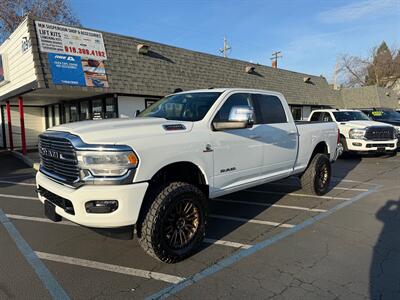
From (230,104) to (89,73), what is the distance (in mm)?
8812

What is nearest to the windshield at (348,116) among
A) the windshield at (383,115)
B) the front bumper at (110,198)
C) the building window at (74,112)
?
the windshield at (383,115)

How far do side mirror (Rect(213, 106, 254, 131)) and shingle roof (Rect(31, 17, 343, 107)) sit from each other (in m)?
8.68

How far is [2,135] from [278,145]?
18.0 m

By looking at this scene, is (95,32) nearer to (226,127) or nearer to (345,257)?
(226,127)

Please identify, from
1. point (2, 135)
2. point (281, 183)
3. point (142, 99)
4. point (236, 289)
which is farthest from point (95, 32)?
point (236, 289)

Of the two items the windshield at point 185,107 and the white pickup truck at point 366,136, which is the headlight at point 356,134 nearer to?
the white pickup truck at point 366,136

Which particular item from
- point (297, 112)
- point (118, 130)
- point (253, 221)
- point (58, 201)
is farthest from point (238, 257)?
point (297, 112)

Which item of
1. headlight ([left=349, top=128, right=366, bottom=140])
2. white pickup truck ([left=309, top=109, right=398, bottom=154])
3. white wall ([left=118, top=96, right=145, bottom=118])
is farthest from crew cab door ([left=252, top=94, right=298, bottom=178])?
white wall ([left=118, top=96, right=145, bottom=118])

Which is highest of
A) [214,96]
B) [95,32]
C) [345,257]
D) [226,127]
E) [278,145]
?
[95,32]

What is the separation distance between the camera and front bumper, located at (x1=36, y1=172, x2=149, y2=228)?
3.24 meters

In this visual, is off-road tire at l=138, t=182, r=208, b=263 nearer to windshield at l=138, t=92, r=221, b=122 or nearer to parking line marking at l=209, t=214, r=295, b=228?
windshield at l=138, t=92, r=221, b=122

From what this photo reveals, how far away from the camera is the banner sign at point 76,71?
11.2 metres

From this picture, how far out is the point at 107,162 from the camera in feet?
10.8

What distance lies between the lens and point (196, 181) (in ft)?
14.0
